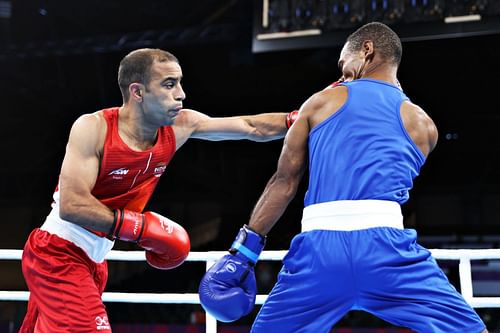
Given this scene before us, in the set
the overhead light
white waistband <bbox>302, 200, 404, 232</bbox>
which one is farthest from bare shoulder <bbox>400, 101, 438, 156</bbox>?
the overhead light

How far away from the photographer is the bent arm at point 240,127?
105 inches

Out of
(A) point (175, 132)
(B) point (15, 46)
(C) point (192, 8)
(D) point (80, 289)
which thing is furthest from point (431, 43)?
(D) point (80, 289)

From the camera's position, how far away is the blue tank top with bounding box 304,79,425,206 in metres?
1.88

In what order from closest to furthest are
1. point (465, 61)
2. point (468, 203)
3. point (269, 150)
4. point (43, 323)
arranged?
point (43, 323), point (465, 61), point (468, 203), point (269, 150)

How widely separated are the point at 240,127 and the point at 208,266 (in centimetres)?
70

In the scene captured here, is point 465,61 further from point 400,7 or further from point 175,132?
point 175,132

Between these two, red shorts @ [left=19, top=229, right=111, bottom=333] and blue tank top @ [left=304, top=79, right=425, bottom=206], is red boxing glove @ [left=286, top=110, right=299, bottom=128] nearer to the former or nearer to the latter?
blue tank top @ [left=304, top=79, right=425, bottom=206]

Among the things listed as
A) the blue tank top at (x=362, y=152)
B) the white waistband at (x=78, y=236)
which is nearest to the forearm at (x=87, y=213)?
the white waistband at (x=78, y=236)

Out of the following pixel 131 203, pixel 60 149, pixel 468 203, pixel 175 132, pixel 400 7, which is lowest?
pixel 468 203

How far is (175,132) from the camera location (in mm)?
2572

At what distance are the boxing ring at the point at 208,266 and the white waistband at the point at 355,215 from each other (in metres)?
0.80

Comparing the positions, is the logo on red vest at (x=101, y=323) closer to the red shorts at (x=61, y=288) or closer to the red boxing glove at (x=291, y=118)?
the red shorts at (x=61, y=288)

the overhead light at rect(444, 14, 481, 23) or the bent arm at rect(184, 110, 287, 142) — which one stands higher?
the overhead light at rect(444, 14, 481, 23)

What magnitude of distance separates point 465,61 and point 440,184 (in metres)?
2.71
